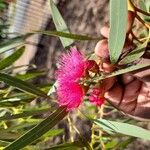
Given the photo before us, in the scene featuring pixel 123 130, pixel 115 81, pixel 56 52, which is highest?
pixel 115 81

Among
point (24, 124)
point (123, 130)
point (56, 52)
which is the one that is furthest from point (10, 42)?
point (56, 52)

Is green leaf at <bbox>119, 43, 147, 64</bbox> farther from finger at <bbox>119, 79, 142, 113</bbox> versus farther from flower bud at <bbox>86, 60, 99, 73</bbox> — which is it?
finger at <bbox>119, 79, 142, 113</bbox>

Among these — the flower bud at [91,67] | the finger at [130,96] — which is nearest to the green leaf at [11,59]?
the finger at [130,96]

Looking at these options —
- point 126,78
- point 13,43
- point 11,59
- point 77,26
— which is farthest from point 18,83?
point 77,26

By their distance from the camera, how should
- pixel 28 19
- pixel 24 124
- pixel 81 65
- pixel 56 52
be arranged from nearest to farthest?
pixel 81 65
pixel 24 124
pixel 56 52
pixel 28 19

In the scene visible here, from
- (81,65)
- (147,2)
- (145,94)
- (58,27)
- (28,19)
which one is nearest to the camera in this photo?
(81,65)

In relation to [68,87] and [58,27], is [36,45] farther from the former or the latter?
[68,87]

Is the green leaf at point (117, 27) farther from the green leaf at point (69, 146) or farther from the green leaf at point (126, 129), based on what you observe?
the green leaf at point (69, 146)
